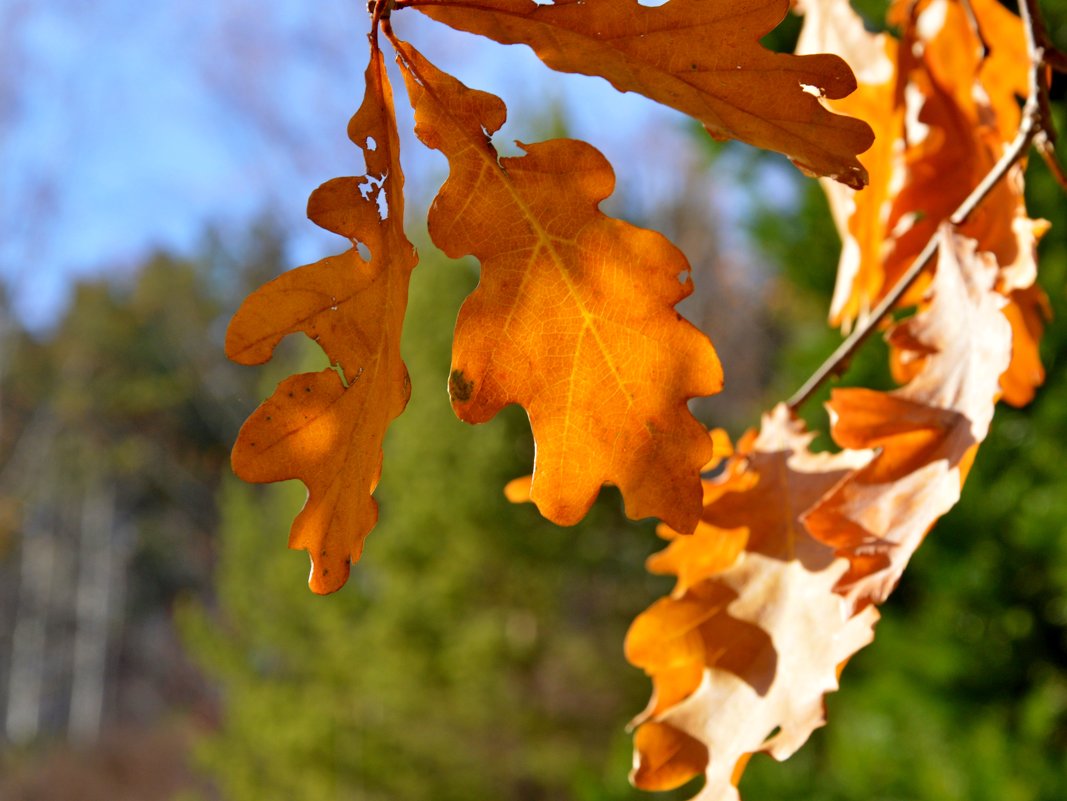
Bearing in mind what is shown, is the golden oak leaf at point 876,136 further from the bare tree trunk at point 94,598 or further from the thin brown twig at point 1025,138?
the bare tree trunk at point 94,598

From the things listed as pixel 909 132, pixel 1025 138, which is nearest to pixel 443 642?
pixel 909 132

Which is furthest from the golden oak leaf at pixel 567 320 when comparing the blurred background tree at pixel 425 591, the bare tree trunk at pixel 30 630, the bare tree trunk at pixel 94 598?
the bare tree trunk at pixel 94 598

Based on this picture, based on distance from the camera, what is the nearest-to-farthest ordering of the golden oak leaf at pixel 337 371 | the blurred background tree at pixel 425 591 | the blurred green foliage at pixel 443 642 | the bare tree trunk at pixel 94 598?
1. the golden oak leaf at pixel 337 371
2. the blurred background tree at pixel 425 591
3. the blurred green foliage at pixel 443 642
4. the bare tree trunk at pixel 94 598

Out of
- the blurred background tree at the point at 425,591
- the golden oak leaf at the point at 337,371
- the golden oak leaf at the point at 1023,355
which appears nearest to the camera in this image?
the golden oak leaf at the point at 337,371

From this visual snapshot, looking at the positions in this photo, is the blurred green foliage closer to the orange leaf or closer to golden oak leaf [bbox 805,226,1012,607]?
the orange leaf

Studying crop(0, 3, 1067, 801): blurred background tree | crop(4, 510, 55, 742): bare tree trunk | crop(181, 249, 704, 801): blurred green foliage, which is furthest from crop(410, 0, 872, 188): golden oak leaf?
crop(4, 510, 55, 742): bare tree trunk
